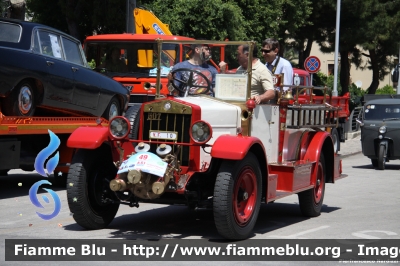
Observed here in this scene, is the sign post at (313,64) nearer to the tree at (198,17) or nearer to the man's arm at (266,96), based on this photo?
the tree at (198,17)

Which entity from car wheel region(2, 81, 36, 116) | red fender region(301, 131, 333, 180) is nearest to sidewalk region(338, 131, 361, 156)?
red fender region(301, 131, 333, 180)

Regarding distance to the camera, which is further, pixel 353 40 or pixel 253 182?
pixel 353 40

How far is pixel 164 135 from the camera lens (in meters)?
7.95

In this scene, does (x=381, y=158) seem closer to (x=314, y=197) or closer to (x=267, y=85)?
(x=314, y=197)

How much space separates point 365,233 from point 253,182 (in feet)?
4.82

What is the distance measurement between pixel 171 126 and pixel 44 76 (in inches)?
154

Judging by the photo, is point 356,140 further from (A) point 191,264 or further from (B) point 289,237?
(A) point 191,264

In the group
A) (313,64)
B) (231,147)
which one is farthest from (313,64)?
(231,147)

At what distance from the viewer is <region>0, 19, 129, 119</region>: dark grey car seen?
10641mm

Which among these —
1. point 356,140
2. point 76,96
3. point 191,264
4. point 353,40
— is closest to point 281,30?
point 353,40

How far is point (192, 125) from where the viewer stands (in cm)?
770

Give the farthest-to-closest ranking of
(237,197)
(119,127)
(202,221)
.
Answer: (202,221)
(119,127)
(237,197)

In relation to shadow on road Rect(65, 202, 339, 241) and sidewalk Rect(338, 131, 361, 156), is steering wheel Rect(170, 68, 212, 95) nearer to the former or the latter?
shadow on road Rect(65, 202, 339, 241)

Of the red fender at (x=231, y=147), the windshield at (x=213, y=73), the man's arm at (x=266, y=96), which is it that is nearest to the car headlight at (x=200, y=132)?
the red fender at (x=231, y=147)
